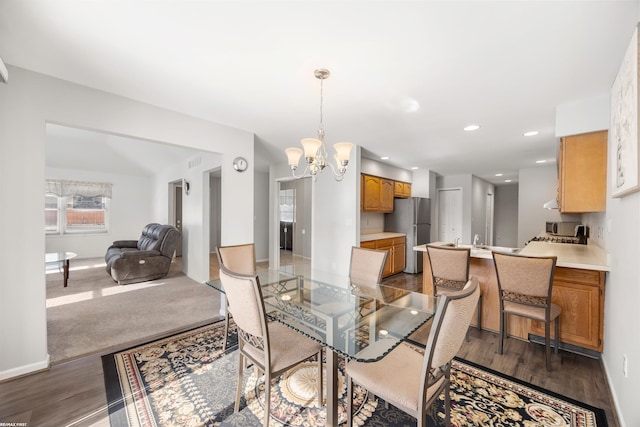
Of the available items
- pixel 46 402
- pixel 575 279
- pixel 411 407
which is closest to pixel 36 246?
pixel 46 402

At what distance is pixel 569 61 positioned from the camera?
185cm

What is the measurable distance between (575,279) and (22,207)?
15.4ft

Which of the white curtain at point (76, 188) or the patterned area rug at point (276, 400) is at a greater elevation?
the white curtain at point (76, 188)

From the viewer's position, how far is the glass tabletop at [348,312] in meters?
1.44

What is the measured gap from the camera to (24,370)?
204cm

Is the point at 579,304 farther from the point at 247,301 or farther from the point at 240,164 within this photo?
the point at 240,164

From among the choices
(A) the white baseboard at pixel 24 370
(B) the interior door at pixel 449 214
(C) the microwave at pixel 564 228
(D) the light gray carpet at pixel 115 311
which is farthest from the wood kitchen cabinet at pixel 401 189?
(A) the white baseboard at pixel 24 370

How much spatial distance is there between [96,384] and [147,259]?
319cm

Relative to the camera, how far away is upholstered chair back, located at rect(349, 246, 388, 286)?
2.51m

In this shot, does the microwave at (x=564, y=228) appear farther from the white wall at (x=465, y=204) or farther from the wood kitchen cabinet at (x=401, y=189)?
the wood kitchen cabinet at (x=401, y=189)

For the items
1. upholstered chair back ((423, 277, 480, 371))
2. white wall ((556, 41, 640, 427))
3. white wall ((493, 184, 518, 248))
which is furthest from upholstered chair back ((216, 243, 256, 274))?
white wall ((493, 184, 518, 248))

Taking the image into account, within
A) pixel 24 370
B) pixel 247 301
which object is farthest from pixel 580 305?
pixel 24 370

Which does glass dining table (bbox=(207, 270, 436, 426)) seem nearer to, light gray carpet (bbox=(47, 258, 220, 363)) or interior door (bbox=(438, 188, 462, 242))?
light gray carpet (bbox=(47, 258, 220, 363))

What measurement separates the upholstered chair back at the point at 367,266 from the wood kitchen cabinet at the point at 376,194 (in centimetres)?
224
